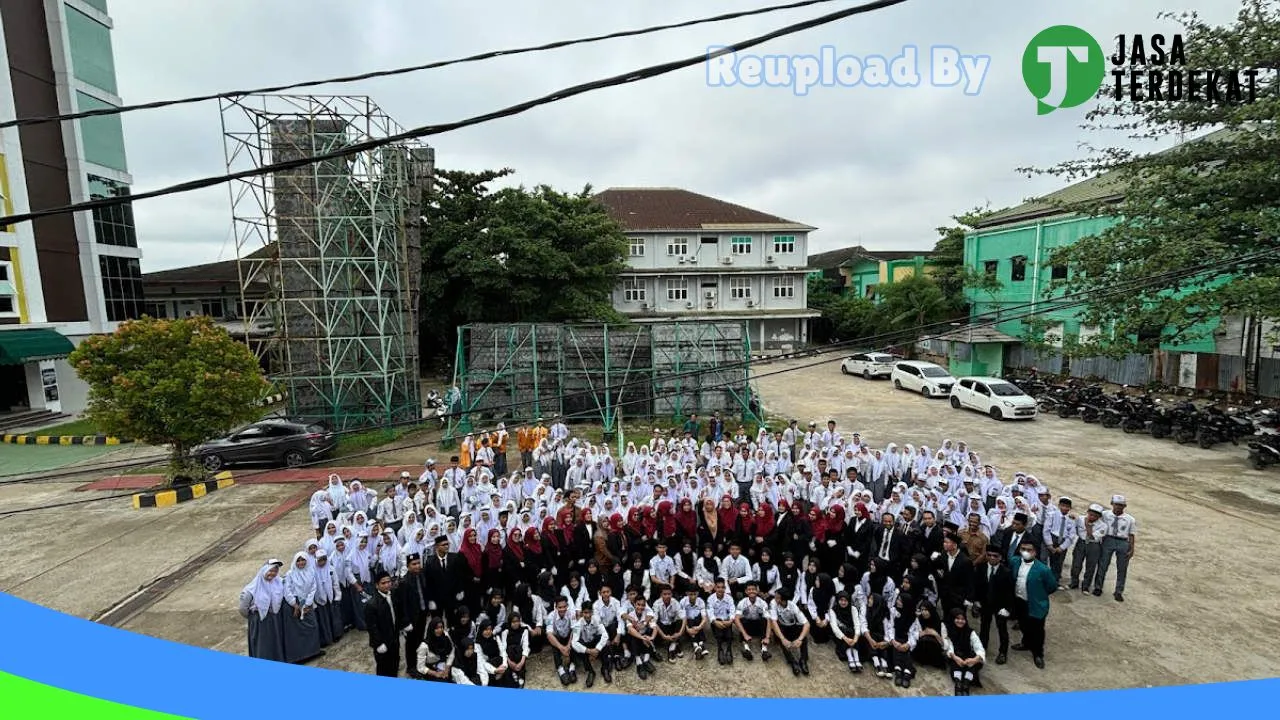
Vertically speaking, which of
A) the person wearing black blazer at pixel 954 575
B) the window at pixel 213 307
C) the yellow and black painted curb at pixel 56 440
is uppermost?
the window at pixel 213 307

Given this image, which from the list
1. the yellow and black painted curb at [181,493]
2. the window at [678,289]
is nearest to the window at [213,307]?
the yellow and black painted curb at [181,493]

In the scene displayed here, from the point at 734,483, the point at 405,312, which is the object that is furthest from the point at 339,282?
the point at 734,483

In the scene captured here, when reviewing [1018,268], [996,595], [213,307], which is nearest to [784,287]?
[1018,268]

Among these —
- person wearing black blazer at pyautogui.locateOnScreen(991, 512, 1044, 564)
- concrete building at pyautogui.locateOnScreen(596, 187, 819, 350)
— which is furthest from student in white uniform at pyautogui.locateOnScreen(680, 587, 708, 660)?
concrete building at pyautogui.locateOnScreen(596, 187, 819, 350)

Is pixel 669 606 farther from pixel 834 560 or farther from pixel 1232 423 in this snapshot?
pixel 1232 423

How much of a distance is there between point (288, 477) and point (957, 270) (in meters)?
27.0

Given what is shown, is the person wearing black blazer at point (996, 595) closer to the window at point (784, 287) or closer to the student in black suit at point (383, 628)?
the student in black suit at point (383, 628)

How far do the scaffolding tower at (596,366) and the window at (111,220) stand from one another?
1462 centimetres

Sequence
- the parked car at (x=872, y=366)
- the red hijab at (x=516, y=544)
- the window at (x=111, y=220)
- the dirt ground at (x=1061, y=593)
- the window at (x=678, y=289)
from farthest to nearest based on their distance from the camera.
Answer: the window at (x=678, y=289) < the parked car at (x=872, y=366) < the window at (x=111, y=220) < the red hijab at (x=516, y=544) < the dirt ground at (x=1061, y=593)

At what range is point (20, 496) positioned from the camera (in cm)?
1210

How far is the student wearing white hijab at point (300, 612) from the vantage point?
589cm

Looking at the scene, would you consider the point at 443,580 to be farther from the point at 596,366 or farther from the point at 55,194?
the point at 55,194

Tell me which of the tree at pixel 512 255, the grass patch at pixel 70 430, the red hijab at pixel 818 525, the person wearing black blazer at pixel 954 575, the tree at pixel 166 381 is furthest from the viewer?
the tree at pixel 512 255

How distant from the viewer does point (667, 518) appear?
7359mm
